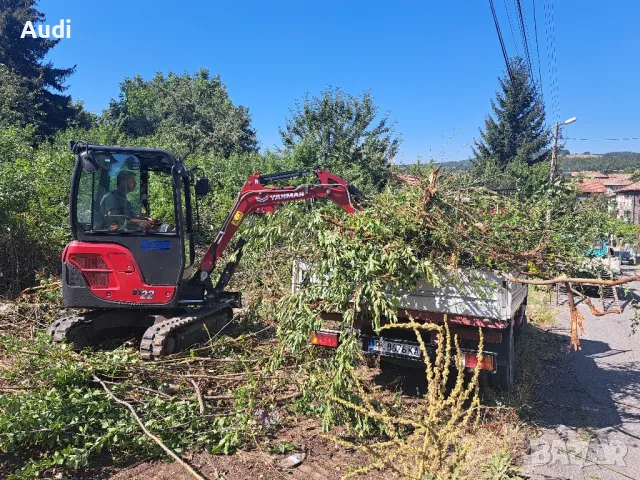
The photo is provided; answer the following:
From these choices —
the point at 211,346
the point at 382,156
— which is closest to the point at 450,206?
the point at 211,346

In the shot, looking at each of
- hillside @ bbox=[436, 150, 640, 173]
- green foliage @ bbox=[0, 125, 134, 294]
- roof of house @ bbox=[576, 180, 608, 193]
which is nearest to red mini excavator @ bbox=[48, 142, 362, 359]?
green foliage @ bbox=[0, 125, 134, 294]

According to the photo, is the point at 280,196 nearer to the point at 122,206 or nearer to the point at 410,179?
the point at 410,179

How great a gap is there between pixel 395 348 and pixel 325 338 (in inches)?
29.2

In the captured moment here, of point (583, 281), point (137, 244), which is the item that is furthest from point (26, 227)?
point (583, 281)

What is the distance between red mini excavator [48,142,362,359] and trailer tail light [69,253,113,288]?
0.01m

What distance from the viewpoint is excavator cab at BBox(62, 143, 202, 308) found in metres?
6.21

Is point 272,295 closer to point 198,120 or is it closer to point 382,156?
point 382,156

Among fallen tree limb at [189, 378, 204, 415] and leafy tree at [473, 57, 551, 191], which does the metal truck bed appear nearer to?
fallen tree limb at [189, 378, 204, 415]

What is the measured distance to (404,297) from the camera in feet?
17.2

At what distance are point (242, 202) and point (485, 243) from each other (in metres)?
3.19

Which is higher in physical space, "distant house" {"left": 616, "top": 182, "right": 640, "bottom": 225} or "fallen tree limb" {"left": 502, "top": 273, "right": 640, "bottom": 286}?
"distant house" {"left": 616, "top": 182, "right": 640, "bottom": 225}

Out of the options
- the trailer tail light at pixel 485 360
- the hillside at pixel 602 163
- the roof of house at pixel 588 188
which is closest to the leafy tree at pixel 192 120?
the roof of house at pixel 588 188

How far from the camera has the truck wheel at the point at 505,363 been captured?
5.12m

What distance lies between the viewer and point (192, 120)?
114 ft
